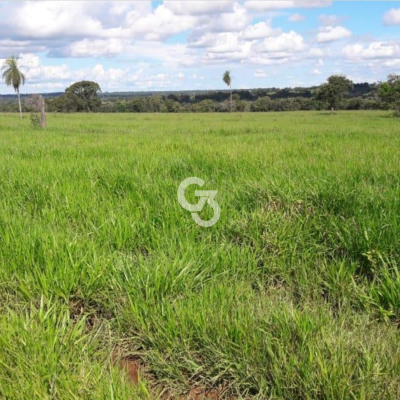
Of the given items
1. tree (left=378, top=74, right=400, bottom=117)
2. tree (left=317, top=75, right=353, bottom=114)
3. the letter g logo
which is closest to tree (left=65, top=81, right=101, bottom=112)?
tree (left=317, top=75, right=353, bottom=114)

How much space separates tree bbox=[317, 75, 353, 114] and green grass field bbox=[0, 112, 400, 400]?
63837mm

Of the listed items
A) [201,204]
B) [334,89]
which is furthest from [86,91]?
[201,204]

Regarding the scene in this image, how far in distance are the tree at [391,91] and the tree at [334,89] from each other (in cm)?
1260

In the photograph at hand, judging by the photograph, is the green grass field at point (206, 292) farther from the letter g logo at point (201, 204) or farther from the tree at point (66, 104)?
the tree at point (66, 104)

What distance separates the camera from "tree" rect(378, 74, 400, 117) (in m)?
45.6

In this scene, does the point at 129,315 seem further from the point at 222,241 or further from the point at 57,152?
the point at 57,152

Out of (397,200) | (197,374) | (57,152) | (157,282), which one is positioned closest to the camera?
(197,374)

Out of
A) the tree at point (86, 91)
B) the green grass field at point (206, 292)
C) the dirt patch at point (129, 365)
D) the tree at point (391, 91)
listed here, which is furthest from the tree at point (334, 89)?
the dirt patch at point (129, 365)

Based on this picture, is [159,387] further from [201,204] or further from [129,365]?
[201,204]

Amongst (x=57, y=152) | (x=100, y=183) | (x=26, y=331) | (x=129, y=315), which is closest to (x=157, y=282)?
(x=129, y=315)

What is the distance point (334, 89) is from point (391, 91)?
16825 millimetres

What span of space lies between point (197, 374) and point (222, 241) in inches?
52.0

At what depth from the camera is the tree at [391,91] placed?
45597mm

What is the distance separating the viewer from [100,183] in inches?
190
